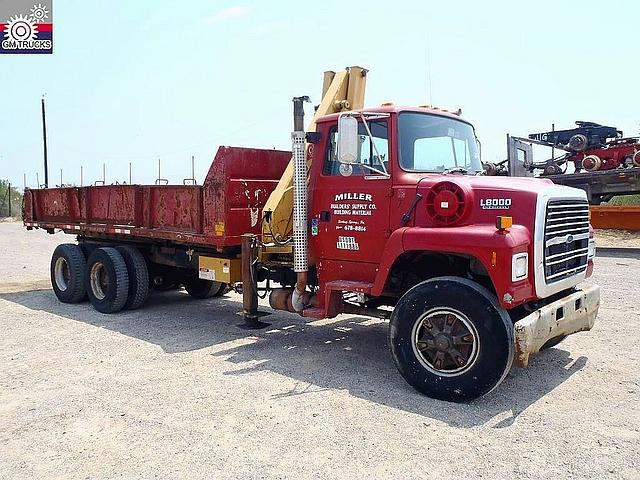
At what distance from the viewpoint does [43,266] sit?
49.0ft

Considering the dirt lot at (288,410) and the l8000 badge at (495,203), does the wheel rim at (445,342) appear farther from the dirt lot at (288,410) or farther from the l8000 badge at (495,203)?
the l8000 badge at (495,203)

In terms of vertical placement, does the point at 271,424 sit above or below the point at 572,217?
below

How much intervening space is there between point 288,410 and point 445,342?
4.78ft

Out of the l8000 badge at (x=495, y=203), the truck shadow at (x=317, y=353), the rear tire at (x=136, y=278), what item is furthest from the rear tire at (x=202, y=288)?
the l8000 badge at (x=495, y=203)

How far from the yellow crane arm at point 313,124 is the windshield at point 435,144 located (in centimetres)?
140

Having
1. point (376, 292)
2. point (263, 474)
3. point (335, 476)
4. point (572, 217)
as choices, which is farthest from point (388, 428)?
point (572, 217)

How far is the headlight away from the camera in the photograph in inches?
190

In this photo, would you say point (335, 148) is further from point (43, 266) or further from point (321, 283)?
point (43, 266)

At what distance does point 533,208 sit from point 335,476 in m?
2.81

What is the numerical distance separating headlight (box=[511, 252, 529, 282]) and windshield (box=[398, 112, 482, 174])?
1.46 metres

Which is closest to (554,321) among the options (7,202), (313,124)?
(313,124)

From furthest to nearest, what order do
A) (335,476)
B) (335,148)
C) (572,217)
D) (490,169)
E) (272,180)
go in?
(272,180) → (490,169) → (335,148) → (572,217) → (335,476)

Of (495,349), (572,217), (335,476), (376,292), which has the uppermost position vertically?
(572,217)

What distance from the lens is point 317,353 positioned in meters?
6.65
